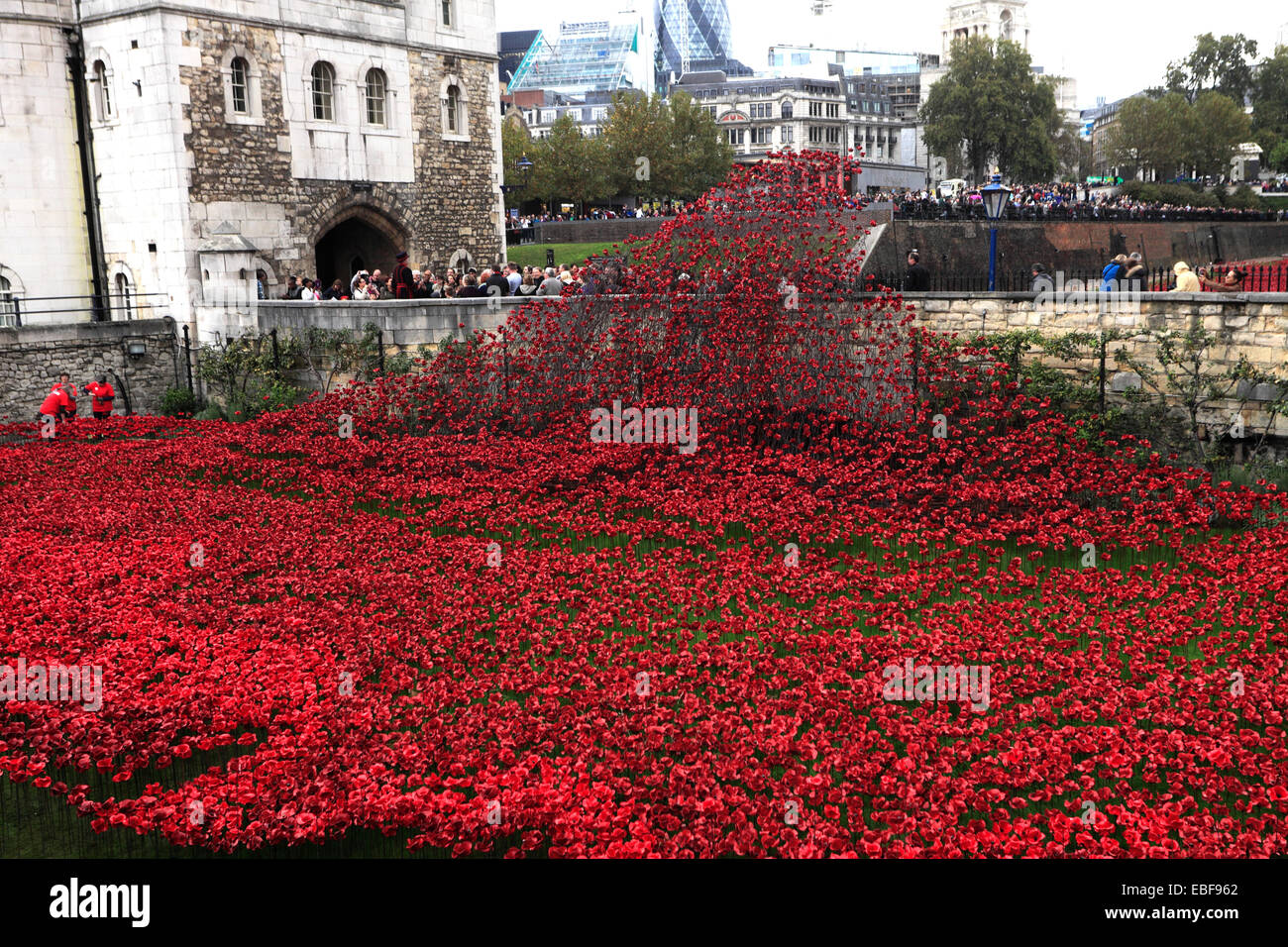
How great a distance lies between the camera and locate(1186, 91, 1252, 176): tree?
2490 inches

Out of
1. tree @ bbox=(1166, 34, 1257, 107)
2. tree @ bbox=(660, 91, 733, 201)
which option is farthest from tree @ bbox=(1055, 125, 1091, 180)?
tree @ bbox=(660, 91, 733, 201)

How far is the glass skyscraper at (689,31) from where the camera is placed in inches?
6767

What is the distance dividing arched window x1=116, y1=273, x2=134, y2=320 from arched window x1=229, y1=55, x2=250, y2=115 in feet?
13.1

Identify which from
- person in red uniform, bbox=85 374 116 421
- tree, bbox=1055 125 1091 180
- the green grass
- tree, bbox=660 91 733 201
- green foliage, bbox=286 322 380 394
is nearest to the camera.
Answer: green foliage, bbox=286 322 380 394

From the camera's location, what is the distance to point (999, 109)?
6631 cm

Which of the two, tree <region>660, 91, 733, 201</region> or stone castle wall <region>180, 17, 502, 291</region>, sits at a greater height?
tree <region>660, 91, 733, 201</region>

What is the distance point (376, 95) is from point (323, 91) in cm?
145

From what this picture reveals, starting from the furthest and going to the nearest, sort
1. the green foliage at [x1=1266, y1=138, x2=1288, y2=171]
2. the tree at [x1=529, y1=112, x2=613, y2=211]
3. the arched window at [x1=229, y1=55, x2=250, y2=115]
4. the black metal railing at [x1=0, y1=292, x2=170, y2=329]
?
the green foliage at [x1=1266, y1=138, x2=1288, y2=171] < the tree at [x1=529, y1=112, x2=613, y2=211] < the arched window at [x1=229, y1=55, x2=250, y2=115] < the black metal railing at [x1=0, y1=292, x2=170, y2=329]

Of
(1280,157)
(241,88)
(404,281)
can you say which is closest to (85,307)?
(241,88)

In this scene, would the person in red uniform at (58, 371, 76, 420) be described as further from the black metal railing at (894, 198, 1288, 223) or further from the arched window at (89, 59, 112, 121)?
the black metal railing at (894, 198, 1288, 223)

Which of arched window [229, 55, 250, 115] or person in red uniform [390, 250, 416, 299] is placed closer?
person in red uniform [390, 250, 416, 299]

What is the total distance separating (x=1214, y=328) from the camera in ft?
42.3

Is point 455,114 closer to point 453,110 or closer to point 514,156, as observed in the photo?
point 453,110
